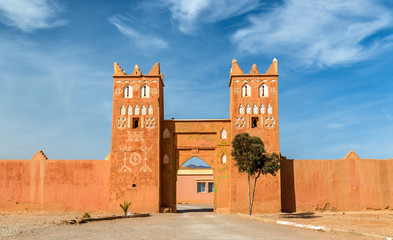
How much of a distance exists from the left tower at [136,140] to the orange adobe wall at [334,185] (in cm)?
781

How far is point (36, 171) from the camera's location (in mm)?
24125

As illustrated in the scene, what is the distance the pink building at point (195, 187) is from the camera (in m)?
42.1

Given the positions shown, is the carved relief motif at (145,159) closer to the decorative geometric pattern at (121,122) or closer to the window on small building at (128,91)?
the decorative geometric pattern at (121,122)

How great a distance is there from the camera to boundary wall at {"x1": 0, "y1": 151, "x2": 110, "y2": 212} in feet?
78.0

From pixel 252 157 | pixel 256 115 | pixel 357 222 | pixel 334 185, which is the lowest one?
pixel 357 222

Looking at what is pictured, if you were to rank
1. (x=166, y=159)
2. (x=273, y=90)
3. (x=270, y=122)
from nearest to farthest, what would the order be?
1. (x=270, y=122)
2. (x=273, y=90)
3. (x=166, y=159)

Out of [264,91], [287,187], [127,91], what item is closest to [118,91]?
[127,91]

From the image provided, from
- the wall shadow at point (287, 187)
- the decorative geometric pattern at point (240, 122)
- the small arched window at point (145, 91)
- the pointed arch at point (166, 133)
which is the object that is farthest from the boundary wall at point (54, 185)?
the wall shadow at point (287, 187)

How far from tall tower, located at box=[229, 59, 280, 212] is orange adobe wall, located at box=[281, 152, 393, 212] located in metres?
1.17

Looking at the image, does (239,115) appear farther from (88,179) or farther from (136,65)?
(88,179)

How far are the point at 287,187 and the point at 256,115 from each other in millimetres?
4600

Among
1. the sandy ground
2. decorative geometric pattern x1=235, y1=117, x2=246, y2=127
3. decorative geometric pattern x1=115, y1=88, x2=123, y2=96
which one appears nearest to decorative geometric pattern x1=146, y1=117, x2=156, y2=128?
decorative geometric pattern x1=115, y1=88, x2=123, y2=96

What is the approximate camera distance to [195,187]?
4231 centimetres

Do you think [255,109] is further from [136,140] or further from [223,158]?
[136,140]
